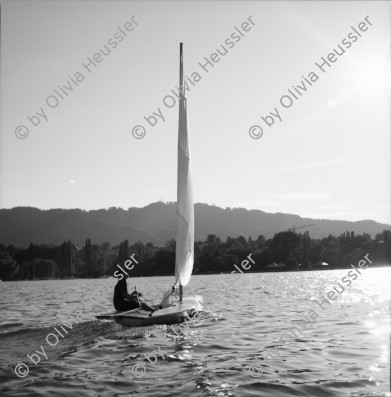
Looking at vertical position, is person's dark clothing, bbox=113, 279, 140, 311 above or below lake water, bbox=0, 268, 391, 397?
above

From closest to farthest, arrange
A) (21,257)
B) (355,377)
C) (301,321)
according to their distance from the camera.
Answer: (355,377) → (301,321) → (21,257)

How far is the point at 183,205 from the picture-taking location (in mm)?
25406

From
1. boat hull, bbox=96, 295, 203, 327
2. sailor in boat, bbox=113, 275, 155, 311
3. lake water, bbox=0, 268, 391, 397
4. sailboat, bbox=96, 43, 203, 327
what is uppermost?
sailboat, bbox=96, 43, 203, 327

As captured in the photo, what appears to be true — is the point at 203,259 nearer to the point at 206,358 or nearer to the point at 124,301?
the point at 124,301

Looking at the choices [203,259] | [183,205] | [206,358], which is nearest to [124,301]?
[183,205]

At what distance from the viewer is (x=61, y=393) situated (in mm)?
11641

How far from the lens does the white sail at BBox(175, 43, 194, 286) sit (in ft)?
83.6

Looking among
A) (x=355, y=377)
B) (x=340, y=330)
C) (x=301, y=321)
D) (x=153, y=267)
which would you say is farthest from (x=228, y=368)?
(x=153, y=267)

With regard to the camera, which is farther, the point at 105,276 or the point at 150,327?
the point at 105,276

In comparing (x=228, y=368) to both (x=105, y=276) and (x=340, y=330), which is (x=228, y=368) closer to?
(x=340, y=330)

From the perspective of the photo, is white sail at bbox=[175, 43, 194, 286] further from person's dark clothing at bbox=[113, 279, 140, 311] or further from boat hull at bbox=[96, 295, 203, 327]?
person's dark clothing at bbox=[113, 279, 140, 311]

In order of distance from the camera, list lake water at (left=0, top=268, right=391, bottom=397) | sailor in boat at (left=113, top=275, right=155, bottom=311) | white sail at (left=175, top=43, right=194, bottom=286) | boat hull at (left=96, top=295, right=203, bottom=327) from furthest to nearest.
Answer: white sail at (left=175, top=43, right=194, bottom=286) < sailor in boat at (left=113, top=275, right=155, bottom=311) < boat hull at (left=96, top=295, right=203, bottom=327) < lake water at (left=0, top=268, right=391, bottom=397)

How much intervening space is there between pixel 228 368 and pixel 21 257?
180m

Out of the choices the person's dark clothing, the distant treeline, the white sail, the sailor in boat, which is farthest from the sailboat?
the distant treeline
